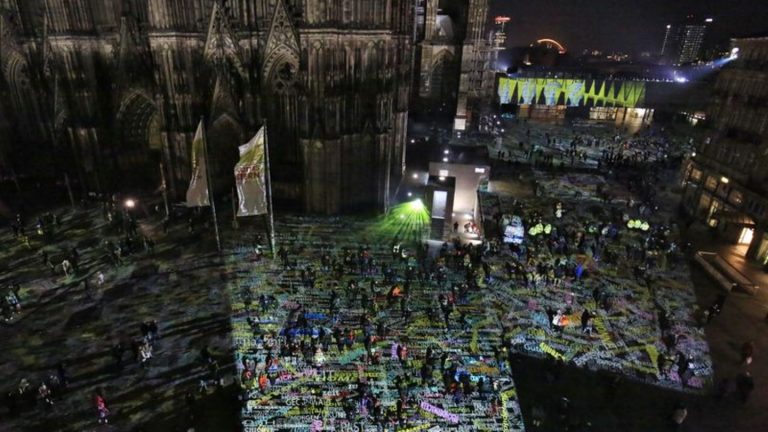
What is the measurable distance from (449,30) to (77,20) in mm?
46210

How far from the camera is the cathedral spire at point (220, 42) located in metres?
31.6

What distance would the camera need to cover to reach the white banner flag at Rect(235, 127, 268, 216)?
24.1 meters

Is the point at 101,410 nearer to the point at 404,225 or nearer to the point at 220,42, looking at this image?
the point at 404,225

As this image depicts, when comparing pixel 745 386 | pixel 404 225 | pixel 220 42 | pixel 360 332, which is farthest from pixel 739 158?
pixel 220 42

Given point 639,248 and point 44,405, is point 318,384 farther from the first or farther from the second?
point 639,248

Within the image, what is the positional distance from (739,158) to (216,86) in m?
41.6

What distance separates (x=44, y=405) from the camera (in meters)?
17.0

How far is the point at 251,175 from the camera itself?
24203mm

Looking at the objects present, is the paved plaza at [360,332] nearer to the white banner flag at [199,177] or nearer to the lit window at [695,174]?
the white banner flag at [199,177]

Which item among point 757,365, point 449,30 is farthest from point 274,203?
point 449,30

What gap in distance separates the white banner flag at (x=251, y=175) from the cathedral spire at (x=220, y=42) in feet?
39.8

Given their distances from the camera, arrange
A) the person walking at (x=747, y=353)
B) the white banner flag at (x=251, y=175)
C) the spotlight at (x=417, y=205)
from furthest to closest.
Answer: the spotlight at (x=417, y=205) < the white banner flag at (x=251, y=175) < the person walking at (x=747, y=353)

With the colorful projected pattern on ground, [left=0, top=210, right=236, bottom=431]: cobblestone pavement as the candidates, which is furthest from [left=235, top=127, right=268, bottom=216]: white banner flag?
the colorful projected pattern on ground

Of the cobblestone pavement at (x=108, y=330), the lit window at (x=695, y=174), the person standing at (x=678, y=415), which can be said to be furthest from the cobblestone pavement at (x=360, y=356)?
the lit window at (x=695, y=174)
